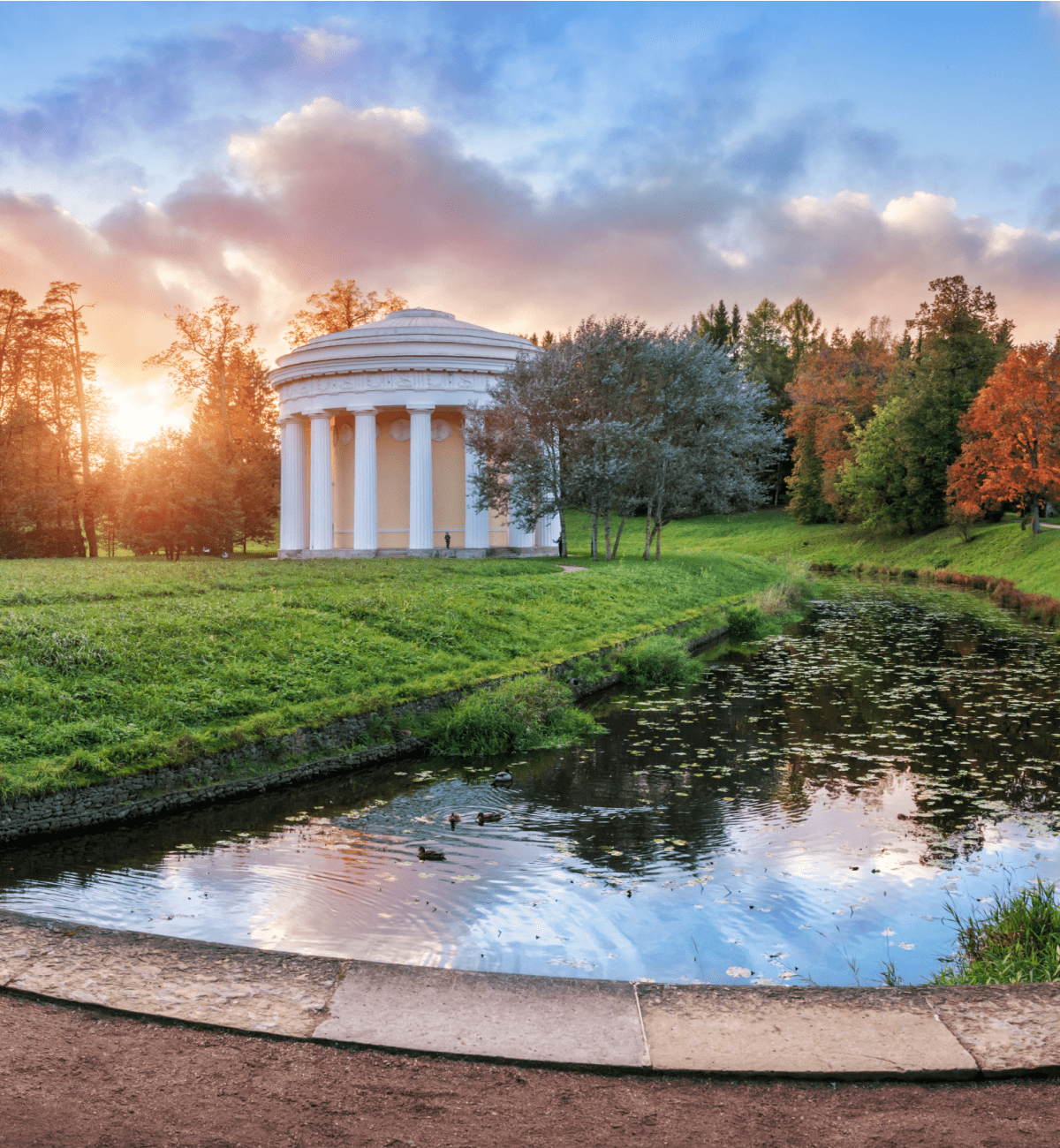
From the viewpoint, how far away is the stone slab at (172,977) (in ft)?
14.8

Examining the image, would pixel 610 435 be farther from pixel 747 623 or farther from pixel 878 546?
pixel 878 546

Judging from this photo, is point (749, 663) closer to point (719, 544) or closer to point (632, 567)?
point (632, 567)

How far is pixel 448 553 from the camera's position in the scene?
43.7 m

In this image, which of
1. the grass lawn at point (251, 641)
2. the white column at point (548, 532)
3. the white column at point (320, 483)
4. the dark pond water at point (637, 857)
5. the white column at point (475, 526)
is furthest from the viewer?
the white column at point (320, 483)

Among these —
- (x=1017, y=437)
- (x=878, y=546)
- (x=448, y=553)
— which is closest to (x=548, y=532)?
(x=448, y=553)

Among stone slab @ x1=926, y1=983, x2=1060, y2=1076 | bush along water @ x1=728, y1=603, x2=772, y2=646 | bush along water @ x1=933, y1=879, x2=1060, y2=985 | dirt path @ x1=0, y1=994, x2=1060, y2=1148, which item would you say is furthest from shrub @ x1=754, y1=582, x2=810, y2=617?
dirt path @ x1=0, y1=994, x2=1060, y2=1148

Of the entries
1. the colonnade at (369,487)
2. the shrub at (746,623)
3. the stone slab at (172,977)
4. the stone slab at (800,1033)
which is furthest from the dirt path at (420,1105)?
the colonnade at (369,487)

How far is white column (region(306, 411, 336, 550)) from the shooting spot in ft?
155

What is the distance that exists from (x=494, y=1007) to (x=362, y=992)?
0.68 metres

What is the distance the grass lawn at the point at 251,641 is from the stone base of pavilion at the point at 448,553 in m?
12.3

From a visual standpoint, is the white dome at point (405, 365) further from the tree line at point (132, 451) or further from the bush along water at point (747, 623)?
the bush along water at point (747, 623)

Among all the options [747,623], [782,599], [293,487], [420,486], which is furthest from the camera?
[293,487]

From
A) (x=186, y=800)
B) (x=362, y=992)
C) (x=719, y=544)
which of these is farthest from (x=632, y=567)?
(x=719, y=544)

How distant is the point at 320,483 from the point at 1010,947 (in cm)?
4455
